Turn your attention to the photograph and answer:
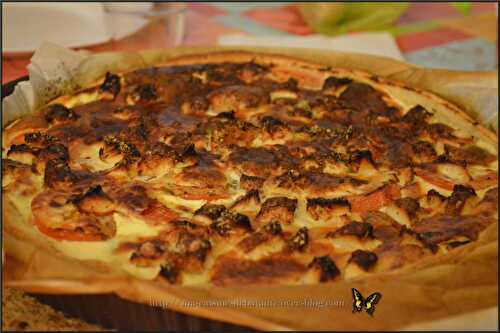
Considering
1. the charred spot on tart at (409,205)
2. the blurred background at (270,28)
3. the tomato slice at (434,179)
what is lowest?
the charred spot on tart at (409,205)

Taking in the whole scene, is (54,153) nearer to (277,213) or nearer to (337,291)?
(277,213)

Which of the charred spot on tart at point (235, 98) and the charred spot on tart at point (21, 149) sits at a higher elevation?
the charred spot on tart at point (235, 98)

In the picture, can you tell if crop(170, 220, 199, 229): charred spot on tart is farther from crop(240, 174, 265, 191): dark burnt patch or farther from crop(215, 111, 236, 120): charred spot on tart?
crop(215, 111, 236, 120): charred spot on tart

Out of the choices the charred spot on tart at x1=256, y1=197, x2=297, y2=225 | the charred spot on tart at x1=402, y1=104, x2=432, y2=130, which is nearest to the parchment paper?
the charred spot on tart at x1=256, y1=197, x2=297, y2=225

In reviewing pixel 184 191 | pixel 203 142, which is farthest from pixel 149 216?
pixel 203 142

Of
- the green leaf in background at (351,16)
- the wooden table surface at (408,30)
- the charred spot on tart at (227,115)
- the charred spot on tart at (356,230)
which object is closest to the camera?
the charred spot on tart at (356,230)

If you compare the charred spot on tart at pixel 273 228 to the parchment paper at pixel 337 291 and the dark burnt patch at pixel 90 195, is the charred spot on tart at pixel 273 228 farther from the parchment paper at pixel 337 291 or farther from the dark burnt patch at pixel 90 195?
the dark burnt patch at pixel 90 195

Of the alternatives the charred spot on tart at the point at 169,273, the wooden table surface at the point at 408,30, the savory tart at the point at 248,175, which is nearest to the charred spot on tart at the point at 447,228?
the savory tart at the point at 248,175

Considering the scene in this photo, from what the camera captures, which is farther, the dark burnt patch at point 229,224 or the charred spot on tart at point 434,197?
the charred spot on tart at point 434,197
